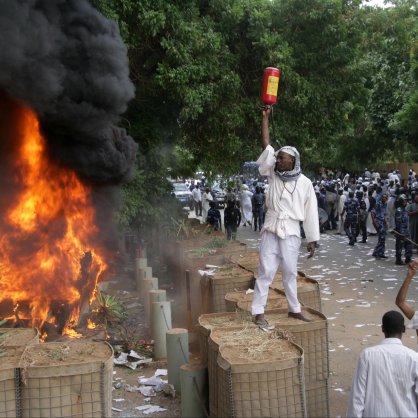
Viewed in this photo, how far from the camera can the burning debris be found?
8.44 m

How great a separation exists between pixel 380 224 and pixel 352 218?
8.85ft

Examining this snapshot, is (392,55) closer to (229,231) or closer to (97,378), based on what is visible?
(229,231)

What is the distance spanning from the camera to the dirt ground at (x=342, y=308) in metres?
6.02

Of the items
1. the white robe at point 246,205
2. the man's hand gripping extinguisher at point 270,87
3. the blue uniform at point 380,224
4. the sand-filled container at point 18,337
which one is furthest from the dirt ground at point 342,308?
the white robe at point 246,205

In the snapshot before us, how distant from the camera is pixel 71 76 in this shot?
934 centimetres

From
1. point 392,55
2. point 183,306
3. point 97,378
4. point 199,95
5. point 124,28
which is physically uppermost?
point 392,55

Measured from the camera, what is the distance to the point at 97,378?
14.4ft

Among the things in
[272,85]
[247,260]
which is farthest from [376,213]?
[272,85]

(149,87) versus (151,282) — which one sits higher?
(149,87)

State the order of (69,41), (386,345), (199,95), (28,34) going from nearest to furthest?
(386,345)
(28,34)
(69,41)
(199,95)

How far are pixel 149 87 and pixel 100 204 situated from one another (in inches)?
111

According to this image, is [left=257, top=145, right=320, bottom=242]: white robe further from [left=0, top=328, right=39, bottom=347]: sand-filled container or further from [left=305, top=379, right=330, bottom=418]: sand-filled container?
[left=0, top=328, right=39, bottom=347]: sand-filled container

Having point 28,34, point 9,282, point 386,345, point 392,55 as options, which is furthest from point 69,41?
point 392,55

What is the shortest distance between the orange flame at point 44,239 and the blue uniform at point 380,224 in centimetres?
725
